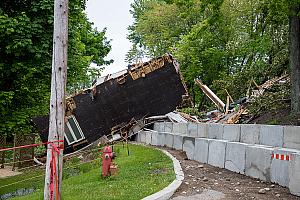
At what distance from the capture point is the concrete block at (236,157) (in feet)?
28.2

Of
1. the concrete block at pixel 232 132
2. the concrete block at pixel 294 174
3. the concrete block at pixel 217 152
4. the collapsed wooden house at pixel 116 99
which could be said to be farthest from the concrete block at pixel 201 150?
the collapsed wooden house at pixel 116 99

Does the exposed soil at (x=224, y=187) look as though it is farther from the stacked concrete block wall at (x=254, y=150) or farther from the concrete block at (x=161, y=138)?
the concrete block at (x=161, y=138)

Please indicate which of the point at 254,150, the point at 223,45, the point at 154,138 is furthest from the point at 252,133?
the point at 223,45

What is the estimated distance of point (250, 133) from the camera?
9680mm

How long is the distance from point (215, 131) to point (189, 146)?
3.24 ft

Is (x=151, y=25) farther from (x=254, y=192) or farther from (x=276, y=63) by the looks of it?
(x=254, y=192)

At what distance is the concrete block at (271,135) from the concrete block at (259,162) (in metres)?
0.69

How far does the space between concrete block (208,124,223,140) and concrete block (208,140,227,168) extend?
1.20 meters

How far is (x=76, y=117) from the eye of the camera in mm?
18750

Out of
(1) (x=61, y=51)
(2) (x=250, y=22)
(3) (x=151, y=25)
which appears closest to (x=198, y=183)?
(1) (x=61, y=51)

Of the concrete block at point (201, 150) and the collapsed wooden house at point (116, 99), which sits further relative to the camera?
the collapsed wooden house at point (116, 99)

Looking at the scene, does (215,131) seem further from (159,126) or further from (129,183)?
(159,126)

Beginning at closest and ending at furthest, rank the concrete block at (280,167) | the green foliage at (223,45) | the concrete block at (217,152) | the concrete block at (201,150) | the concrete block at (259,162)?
the concrete block at (280,167), the concrete block at (259,162), the concrete block at (217,152), the concrete block at (201,150), the green foliage at (223,45)

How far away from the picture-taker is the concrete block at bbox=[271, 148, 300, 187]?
6.96 m
